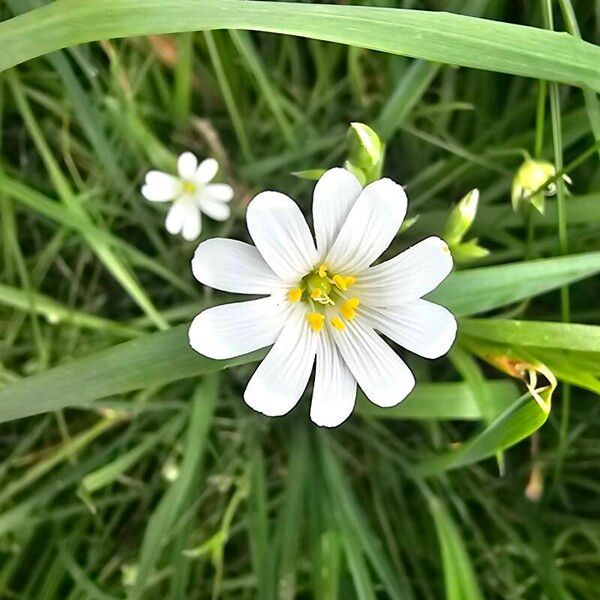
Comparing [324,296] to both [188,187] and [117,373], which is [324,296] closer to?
[117,373]

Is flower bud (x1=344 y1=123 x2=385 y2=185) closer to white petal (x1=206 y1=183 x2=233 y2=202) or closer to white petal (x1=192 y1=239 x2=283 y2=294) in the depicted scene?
white petal (x1=192 y1=239 x2=283 y2=294)

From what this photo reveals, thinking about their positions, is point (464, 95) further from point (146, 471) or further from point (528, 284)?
point (146, 471)

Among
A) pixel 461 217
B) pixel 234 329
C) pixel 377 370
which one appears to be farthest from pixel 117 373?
pixel 461 217

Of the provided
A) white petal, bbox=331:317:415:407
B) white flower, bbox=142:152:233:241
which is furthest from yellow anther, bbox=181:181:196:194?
white petal, bbox=331:317:415:407

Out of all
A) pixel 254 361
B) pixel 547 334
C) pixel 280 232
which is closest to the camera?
pixel 280 232

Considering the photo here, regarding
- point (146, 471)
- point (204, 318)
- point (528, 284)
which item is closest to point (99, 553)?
point (146, 471)

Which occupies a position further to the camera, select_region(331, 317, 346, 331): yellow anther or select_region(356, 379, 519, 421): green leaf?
select_region(356, 379, 519, 421): green leaf
